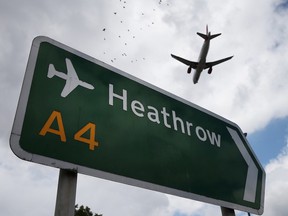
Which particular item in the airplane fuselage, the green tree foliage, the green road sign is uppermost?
the airplane fuselage

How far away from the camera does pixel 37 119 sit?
6.56ft

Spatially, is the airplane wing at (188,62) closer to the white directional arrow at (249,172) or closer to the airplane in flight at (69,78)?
the white directional arrow at (249,172)

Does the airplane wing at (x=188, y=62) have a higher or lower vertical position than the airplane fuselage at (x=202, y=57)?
higher

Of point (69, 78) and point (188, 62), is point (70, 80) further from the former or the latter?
point (188, 62)

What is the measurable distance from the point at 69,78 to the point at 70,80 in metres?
0.02

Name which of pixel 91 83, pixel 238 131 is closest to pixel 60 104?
pixel 91 83

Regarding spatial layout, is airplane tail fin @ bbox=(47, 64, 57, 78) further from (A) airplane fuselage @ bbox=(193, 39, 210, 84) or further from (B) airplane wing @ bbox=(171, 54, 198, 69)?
(B) airplane wing @ bbox=(171, 54, 198, 69)

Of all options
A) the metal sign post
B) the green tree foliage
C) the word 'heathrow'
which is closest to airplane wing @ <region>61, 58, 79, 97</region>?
the word 'heathrow'

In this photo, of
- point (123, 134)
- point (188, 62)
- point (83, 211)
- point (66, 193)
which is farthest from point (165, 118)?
point (188, 62)

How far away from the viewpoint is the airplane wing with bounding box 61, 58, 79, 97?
2285 millimetres

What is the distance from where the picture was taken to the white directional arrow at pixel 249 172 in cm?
320

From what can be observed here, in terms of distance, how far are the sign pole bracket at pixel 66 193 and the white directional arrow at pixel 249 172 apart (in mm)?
1861

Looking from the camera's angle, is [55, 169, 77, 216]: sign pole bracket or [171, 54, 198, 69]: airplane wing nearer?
[55, 169, 77, 216]: sign pole bracket

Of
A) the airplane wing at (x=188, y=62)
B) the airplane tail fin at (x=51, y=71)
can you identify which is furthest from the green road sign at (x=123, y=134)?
the airplane wing at (x=188, y=62)
